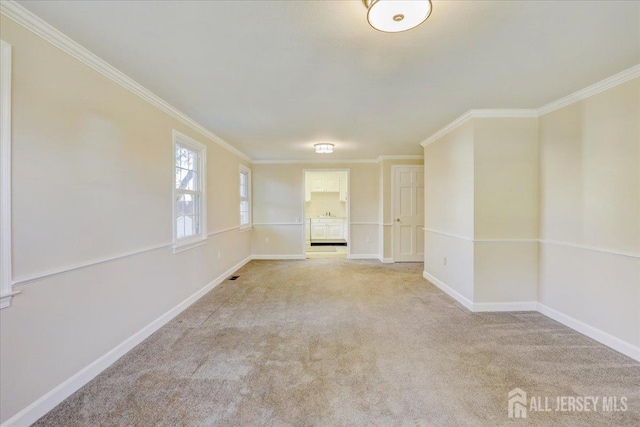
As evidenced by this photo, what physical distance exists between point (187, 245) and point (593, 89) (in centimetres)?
449

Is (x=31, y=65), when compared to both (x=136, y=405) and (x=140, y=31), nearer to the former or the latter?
(x=140, y=31)

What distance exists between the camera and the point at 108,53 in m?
1.98

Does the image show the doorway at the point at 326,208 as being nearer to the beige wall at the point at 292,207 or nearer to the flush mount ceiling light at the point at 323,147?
the beige wall at the point at 292,207

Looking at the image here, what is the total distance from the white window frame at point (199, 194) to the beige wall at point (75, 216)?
186mm

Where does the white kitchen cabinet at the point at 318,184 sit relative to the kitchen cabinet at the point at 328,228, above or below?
above

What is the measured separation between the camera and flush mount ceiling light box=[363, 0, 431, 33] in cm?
137

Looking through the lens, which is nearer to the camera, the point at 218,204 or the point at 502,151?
the point at 502,151

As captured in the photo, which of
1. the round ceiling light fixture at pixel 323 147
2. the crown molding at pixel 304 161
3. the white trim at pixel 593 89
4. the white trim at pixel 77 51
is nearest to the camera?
the white trim at pixel 77 51

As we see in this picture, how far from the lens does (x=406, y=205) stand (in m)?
6.03

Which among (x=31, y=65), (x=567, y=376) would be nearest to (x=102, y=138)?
(x=31, y=65)

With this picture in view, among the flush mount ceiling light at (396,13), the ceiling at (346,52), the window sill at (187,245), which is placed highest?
the ceiling at (346,52)

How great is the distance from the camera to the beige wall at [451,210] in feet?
11.1

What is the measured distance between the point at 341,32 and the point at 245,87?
1.13 m

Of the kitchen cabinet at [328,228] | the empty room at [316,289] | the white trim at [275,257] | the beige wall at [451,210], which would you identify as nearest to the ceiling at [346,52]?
the empty room at [316,289]
